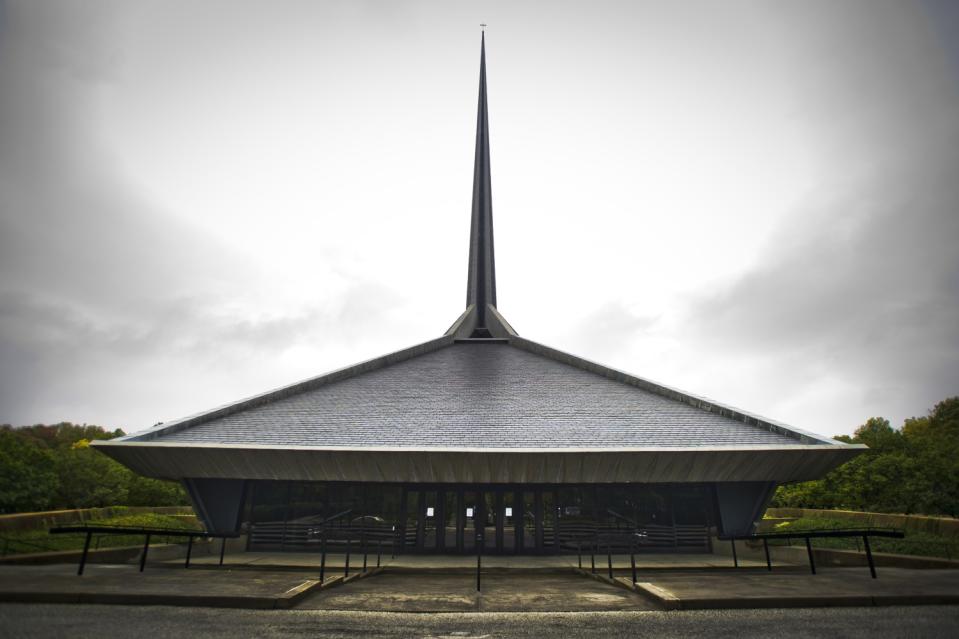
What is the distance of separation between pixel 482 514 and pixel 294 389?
8689 millimetres

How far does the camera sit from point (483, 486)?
17.6 meters

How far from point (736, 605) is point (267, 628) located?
5.87 m

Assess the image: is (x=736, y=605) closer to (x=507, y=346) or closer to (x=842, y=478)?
(x=507, y=346)

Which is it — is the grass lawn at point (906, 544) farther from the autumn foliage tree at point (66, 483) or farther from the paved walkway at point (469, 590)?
the autumn foliage tree at point (66, 483)

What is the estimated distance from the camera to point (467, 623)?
6.60 m

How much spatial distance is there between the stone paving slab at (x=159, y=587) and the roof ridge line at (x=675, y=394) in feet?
44.2

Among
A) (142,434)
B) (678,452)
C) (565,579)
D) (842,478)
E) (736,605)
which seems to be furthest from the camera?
(842,478)

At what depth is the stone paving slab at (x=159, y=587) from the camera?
7434mm

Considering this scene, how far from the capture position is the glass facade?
56.2ft

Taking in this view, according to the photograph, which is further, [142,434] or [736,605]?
[142,434]

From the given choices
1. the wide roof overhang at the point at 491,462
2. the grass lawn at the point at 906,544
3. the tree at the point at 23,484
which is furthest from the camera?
the tree at the point at 23,484

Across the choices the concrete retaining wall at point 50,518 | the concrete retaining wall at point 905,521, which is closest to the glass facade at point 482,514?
the concrete retaining wall at point 905,521

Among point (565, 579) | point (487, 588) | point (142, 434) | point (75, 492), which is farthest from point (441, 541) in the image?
point (75, 492)

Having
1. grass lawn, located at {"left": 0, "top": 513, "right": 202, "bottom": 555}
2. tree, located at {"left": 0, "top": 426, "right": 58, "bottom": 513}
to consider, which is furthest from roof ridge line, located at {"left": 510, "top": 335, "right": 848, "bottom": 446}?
tree, located at {"left": 0, "top": 426, "right": 58, "bottom": 513}
